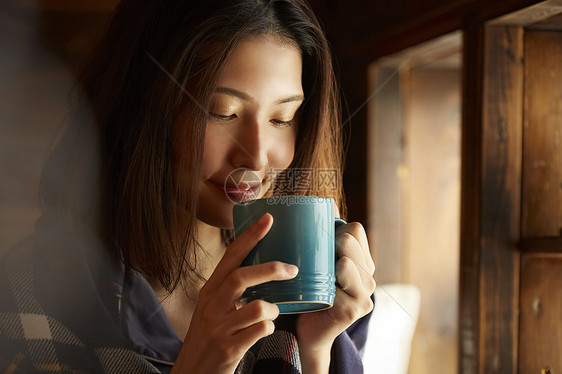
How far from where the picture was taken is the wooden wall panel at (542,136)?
66 centimetres

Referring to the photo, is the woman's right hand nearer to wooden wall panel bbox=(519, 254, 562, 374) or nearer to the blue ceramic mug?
the blue ceramic mug

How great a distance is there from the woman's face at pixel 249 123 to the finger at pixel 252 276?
0.15 m

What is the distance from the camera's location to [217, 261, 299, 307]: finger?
432 millimetres

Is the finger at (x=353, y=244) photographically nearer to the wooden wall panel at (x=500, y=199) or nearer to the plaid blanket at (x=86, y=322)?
the plaid blanket at (x=86, y=322)

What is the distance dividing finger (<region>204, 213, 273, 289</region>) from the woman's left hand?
0.26ft

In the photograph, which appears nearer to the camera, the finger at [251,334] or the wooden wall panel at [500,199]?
the finger at [251,334]

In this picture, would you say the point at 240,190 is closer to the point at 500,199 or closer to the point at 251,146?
the point at 251,146

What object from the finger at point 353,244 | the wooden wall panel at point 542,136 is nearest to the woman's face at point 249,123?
the finger at point 353,244

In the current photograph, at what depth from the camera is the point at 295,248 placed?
1.47 ft

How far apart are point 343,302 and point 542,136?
Answer: 1.15ft

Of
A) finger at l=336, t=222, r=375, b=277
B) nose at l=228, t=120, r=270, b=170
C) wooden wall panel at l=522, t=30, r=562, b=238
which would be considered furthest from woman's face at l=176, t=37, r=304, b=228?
wooden wall panel at l=522, t=30, r=562, b=238

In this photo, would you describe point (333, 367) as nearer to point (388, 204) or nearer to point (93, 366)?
point (93, 366)

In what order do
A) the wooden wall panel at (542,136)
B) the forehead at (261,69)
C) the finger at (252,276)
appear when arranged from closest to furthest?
the finger at (252,276) < the forehead at (261,69) < the wooden wall panel at (542,136)

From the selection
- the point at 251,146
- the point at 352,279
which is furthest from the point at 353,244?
the point at 251,146
